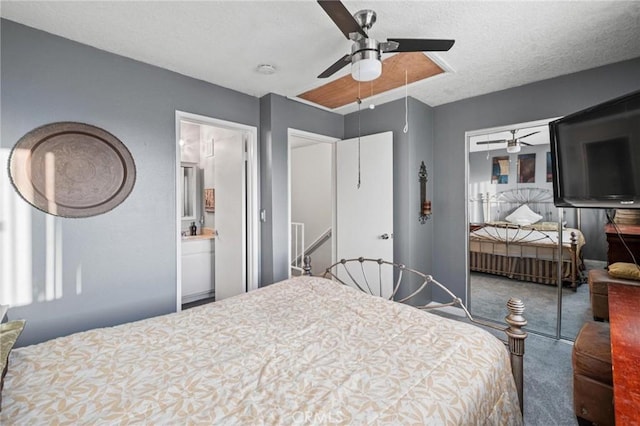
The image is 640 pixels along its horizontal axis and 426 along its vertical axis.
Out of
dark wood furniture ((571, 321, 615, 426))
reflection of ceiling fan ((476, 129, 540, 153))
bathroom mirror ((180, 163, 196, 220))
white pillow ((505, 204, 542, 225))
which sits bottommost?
dark wood furniture ((571, 321, 615, 426))

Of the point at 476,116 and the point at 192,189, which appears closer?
the point at 476,116

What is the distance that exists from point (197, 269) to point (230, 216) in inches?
37.7

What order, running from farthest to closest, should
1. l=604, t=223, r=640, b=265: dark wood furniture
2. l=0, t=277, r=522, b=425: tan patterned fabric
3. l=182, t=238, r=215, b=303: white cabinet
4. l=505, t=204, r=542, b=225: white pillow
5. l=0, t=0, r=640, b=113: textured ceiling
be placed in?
1. l=182, t=238, r=215, b=303: white cabinet
2. l=505, t=204, r=542, b=225: white pillow
3. l=604, t=223, r=640, b=265: dark wood furniture
4. l=0, t=0, r=640, b=113: textured ceiling
5. l=0, t=277, r=522, b=425: tan patterned fabric

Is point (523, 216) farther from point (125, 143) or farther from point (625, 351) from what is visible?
point (125, 143)

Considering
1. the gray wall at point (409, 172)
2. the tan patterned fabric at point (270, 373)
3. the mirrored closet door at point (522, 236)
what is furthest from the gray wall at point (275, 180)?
the mirrored closet door at point (522, 236)

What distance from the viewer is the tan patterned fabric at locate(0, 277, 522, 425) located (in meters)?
0.92

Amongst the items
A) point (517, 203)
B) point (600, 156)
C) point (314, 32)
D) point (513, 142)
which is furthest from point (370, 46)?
point (517, 203)

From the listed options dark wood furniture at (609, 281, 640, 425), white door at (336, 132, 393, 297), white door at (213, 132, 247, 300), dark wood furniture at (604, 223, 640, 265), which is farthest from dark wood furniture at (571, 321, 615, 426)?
white door at (213, 132, 247, 300)

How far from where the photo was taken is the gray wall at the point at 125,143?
6.22ft

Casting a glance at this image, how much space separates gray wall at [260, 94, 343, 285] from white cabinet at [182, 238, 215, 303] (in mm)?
1146

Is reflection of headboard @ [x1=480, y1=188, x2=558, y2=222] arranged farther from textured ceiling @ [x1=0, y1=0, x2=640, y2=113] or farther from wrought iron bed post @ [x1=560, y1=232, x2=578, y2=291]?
textured ceiling @ [x1=0, y1=0, x2=640, y2=113]

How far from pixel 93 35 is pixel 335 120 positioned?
8.03 ft

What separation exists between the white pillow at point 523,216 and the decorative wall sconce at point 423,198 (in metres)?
0.83

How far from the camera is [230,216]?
3.41m
